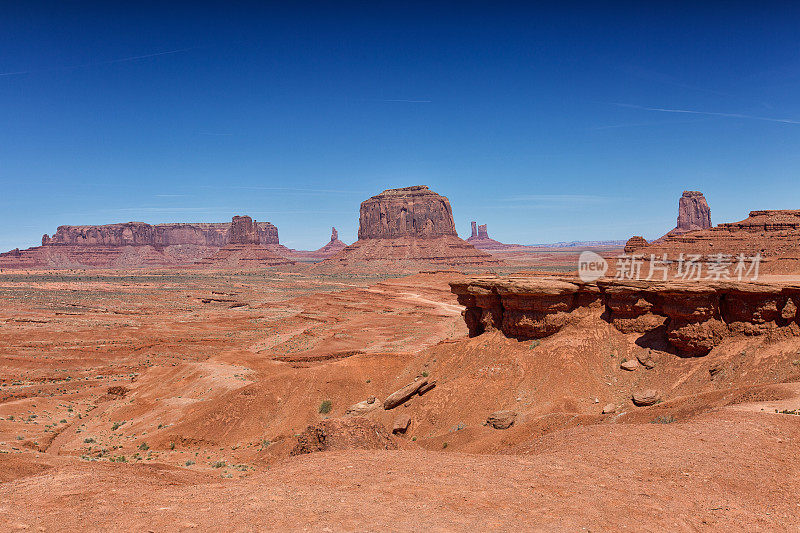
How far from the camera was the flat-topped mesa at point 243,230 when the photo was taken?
7224 inches

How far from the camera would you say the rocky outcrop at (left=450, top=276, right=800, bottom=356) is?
1388 centimetres

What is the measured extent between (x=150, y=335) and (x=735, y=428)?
4367 centimetres

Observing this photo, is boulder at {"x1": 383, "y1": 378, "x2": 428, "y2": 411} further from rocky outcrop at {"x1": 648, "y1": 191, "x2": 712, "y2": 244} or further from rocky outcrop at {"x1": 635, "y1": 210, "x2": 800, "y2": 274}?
rocky outcrop at {"x1": 648, "y1": 191, "x2": 712, "y2": 244}

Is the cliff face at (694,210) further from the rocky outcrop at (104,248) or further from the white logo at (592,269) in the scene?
the rocky outcrop at (104,248)

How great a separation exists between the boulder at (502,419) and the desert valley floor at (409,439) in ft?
1.67

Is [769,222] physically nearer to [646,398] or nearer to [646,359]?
[646,359]

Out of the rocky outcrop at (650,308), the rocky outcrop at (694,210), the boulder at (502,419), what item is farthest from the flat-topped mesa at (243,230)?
the boulder at (502,419)

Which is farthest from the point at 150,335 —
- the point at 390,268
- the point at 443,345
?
the point at 390,268

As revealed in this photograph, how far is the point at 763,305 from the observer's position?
1387 centimetres

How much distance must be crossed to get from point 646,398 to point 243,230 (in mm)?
186496

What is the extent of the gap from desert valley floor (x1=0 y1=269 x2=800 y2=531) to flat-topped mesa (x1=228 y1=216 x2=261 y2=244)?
15389cm

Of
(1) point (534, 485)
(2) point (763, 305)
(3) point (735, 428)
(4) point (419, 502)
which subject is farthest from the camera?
(2) point (763, 305)

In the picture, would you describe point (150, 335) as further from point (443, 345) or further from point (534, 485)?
point (534, 485)

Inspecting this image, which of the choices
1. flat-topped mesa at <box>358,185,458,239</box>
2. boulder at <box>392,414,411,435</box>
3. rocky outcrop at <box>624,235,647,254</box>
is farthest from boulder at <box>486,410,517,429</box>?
flat-topped mesa at <box>358,185,458,239</box>
